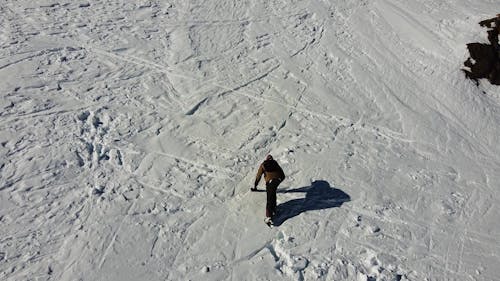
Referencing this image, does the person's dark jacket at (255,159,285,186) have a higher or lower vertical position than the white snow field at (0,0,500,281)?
higher

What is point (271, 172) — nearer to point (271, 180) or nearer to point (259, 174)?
point (271, 180)

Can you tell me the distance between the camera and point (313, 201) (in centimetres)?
1063

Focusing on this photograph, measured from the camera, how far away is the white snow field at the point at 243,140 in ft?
31.4

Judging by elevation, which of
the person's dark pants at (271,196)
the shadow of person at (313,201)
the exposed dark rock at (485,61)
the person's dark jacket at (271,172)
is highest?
the exposed dark rock at (485,61)

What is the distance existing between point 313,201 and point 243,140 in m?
2.47

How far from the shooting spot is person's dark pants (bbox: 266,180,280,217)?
9586 mm

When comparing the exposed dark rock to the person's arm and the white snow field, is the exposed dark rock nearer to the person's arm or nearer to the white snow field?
the white snow field

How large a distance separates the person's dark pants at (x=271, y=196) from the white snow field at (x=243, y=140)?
17.1 inches

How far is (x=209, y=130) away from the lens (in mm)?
12164

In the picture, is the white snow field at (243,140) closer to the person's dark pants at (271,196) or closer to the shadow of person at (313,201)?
the shadow of person at (313,201)

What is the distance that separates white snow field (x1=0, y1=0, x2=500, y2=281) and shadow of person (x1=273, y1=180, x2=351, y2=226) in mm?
38

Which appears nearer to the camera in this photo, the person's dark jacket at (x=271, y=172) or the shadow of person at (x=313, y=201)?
the person's dark jacket at (x=271, y=172)

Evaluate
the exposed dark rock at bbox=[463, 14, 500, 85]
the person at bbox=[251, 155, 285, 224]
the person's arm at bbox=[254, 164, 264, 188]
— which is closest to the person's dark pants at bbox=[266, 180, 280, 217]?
the person at bbox=[251, 155, 285, 224]

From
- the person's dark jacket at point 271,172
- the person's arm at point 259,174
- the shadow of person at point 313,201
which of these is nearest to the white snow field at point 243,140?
the shadow of person at point 313,201
